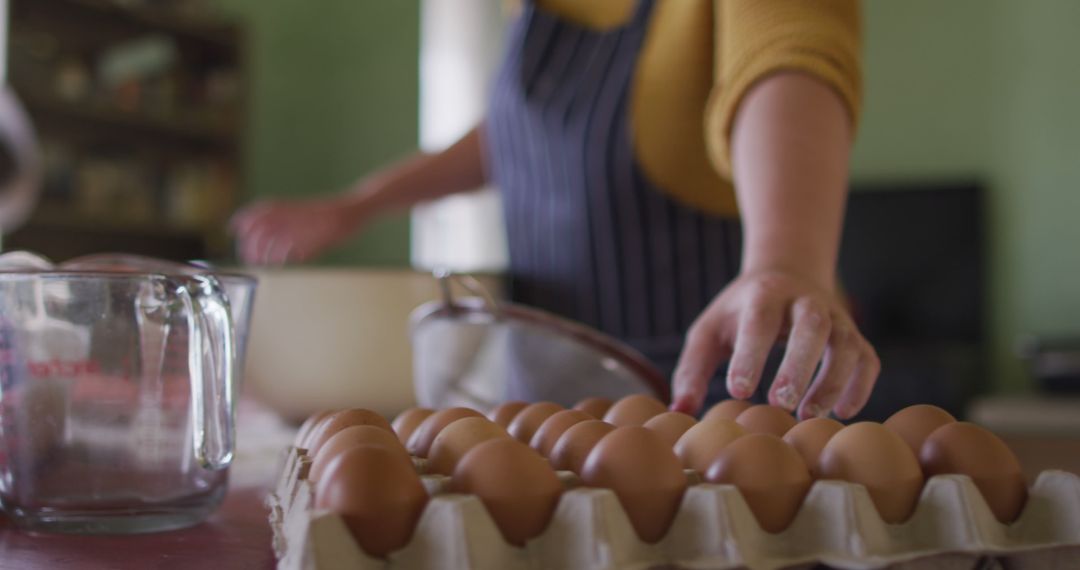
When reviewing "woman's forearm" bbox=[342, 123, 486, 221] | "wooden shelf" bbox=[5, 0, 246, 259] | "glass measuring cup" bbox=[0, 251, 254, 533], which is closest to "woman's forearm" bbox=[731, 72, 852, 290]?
"glass measuring cup" bbox=[0, 251, 254, 533]

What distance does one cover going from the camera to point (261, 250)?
1177 mm

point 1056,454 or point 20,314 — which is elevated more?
point 20,314

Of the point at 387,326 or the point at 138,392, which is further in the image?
the point at 387,326

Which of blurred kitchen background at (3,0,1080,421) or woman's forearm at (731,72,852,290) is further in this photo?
blurred kitchen background at (3,0,1080,421)

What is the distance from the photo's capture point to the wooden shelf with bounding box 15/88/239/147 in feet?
8.76

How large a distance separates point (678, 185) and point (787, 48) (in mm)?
301

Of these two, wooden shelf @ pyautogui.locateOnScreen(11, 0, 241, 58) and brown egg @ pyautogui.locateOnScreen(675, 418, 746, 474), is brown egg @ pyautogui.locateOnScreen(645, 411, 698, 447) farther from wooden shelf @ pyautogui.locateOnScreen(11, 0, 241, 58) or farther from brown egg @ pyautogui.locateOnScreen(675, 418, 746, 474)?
wooden shelf @ pyautogui.locateOnScreen(11, 0, 241, 58)

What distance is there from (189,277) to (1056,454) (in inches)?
22.3

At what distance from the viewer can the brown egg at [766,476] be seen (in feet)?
1.07

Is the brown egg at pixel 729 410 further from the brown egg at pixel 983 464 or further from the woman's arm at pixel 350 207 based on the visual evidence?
the woman's arm at pixel 350 207

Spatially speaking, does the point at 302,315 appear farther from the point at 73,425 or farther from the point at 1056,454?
the point at 1056,454

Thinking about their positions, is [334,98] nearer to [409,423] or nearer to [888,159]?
[888,159]

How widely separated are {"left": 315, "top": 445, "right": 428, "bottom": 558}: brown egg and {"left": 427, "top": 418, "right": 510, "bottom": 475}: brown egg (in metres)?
0.05

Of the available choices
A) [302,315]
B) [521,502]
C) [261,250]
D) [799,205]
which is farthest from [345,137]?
[521,502]
